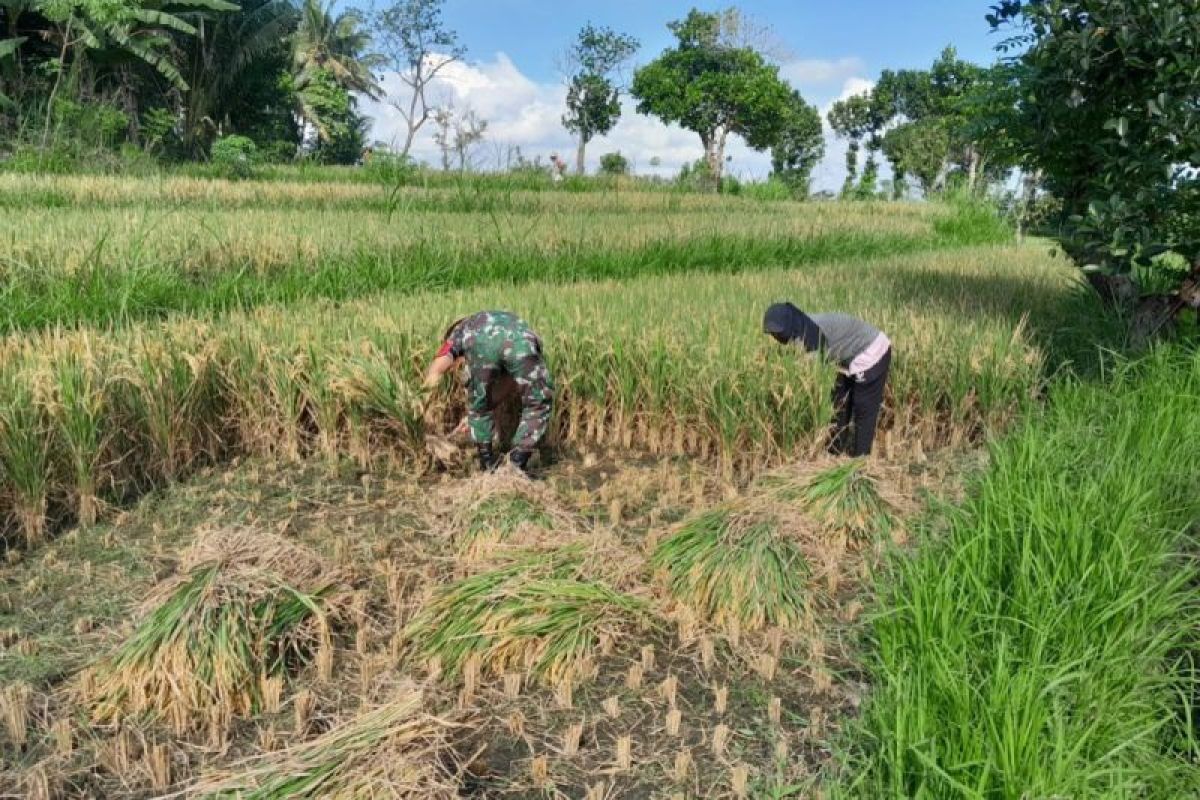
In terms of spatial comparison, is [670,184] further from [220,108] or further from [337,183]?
[220,108]

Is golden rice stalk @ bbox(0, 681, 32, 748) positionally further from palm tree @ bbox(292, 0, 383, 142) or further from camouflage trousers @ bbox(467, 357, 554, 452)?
palm tree @ bbox(292, 0, 383, 142)

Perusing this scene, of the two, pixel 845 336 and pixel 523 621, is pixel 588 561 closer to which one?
pixel 523 621

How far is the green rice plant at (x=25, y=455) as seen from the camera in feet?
10.5

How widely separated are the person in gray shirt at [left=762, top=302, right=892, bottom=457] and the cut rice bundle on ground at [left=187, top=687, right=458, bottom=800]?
2725mm

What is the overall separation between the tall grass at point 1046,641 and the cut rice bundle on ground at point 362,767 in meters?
0.90

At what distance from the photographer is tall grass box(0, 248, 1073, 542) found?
3.52 meters

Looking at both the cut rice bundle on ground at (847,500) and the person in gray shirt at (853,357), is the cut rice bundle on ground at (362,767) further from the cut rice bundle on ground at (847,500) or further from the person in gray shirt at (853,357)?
the person in gray shirt at (853,357)

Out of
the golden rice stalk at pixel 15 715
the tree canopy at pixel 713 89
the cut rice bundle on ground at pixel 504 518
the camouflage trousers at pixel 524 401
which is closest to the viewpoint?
the golden rice stalk at pixel 15 715

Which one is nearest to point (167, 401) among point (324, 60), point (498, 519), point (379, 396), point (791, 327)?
point (379, 396)

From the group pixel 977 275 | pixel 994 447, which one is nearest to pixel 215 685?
pixel 994 447

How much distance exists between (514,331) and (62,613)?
1997mm

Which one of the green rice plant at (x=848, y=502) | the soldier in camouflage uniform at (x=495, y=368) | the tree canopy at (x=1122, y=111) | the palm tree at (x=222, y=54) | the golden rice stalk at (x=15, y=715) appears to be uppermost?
the palm tree at (x=222, y=54)

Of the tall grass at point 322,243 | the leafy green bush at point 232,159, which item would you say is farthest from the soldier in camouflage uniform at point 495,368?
the leafy green bush at point 232,159

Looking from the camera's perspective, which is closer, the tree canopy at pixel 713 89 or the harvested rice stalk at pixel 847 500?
the harvested rice stalk at pixel 847 500
